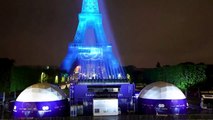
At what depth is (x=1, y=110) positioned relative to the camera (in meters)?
29.3

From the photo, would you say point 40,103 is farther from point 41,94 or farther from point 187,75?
point 187,75

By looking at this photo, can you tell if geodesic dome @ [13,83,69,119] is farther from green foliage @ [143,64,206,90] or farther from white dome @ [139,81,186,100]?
green foliage @ [143,64,206,90]

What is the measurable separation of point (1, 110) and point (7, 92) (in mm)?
18901

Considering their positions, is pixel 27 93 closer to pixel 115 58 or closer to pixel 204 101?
pixel 204 101

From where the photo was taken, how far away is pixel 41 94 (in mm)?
26578

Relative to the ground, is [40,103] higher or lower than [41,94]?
lower

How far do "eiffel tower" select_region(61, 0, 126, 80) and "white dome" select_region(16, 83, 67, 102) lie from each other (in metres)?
58.5

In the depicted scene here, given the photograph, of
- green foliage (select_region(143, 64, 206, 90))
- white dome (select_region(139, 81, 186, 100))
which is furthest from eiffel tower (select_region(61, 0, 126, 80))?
white dome (select_region(139, 81, 186, 100))

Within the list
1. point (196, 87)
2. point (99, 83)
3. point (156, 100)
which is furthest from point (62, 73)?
point (156, 100)

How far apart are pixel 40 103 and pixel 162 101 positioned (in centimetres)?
1112

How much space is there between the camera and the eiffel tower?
90.1 meters

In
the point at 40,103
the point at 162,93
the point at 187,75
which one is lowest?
the point at 40,103

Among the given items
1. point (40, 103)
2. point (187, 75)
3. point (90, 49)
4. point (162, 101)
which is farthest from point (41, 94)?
point (90, 49)

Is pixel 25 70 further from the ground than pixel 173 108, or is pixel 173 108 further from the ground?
pixel 25 70
